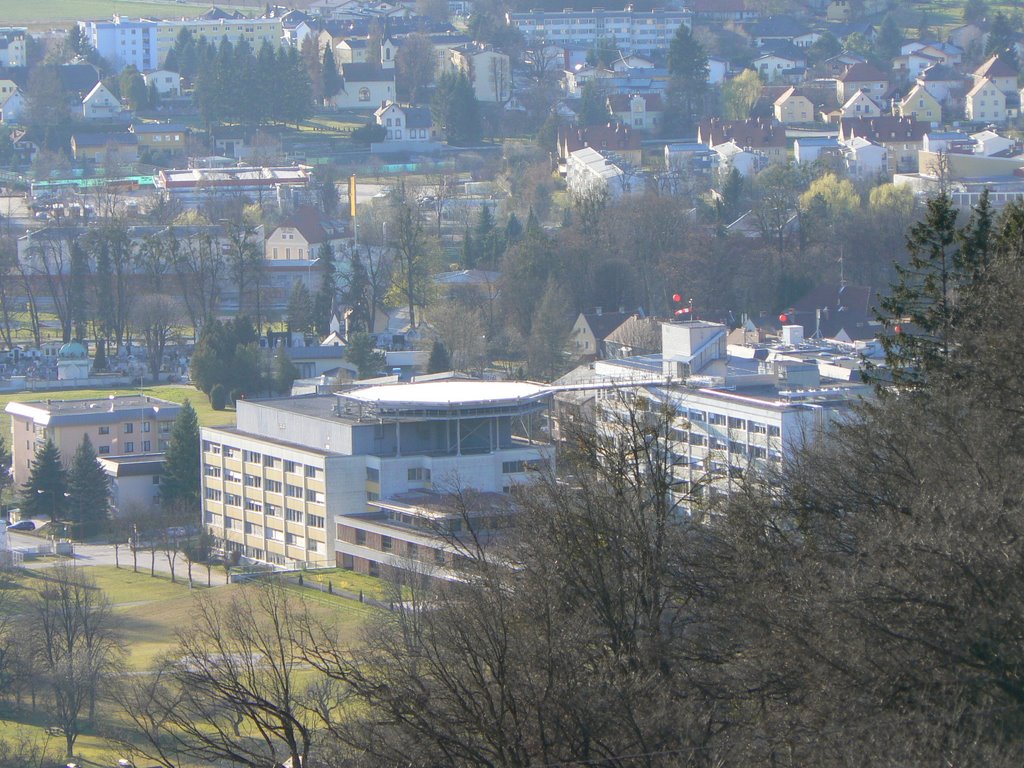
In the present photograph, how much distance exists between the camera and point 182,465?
26.0m

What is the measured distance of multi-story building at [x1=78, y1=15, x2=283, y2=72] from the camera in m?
66.8

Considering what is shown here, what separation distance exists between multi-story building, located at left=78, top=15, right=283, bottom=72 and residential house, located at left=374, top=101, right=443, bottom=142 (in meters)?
11.7

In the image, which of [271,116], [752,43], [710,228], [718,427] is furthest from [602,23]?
[718,427]

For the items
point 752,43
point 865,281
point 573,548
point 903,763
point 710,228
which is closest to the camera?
point 903,763

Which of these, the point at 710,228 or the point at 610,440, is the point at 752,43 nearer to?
the point at 710,228

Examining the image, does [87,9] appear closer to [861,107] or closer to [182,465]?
[861,107]

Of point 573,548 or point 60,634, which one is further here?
point 60,634

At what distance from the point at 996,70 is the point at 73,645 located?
154 ft

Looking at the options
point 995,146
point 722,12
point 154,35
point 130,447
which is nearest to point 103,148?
point 154,35

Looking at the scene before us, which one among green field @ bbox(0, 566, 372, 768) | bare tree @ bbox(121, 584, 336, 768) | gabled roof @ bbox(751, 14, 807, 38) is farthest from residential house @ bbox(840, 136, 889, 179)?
bare tree @ bbox(121, 584, 336, 768)

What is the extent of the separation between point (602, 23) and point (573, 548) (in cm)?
6186

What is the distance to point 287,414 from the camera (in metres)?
24.1

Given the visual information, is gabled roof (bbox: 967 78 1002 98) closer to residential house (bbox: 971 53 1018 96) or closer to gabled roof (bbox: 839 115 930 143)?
residential house (bbox: 971 53 1018 96)

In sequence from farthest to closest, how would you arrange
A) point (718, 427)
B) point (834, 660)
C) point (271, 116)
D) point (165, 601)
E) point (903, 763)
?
1. point (271, 116)
2. point (718, 427)
3. point (165, 601)
4. point (834, 660)
5. point (903, 763)
